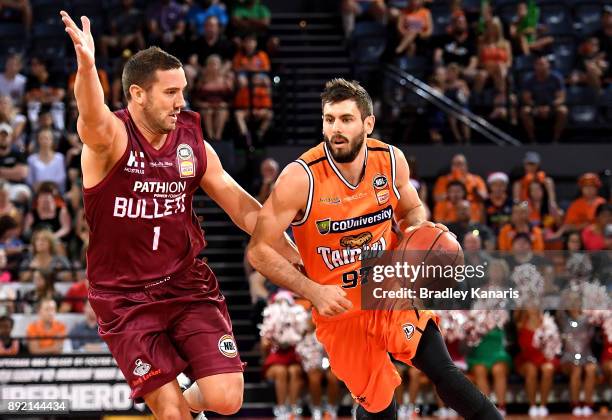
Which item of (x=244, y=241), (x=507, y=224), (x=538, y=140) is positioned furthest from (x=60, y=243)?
(x=538, y=140)

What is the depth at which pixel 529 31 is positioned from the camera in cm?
1636

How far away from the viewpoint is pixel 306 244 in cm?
670

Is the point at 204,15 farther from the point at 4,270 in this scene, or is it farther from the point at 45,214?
the point at 4,270

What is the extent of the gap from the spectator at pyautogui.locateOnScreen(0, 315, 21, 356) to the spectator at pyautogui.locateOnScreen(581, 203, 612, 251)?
235 inches

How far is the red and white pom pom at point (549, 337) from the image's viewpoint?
37.0ft

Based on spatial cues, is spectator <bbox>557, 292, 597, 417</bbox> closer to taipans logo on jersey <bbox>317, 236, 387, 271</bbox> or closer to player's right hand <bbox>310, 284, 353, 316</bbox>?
taipans logo on jersey <bbox>317, 236, 387, 271</bbox>

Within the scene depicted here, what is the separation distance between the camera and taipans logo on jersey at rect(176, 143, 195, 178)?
603 cm

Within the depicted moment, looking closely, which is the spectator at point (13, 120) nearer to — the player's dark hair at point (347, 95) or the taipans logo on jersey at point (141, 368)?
the player's dark hair at point (347, 95)

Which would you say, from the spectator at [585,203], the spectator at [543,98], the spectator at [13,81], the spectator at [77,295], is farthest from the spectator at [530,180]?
the spectator at [13,81]

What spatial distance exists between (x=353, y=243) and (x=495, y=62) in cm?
930

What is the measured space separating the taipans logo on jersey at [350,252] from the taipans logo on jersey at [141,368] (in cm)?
135

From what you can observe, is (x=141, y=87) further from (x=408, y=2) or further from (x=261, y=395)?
(x=408, y=2)

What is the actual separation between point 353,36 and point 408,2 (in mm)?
935

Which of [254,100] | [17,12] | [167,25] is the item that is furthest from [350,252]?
[17,12]
